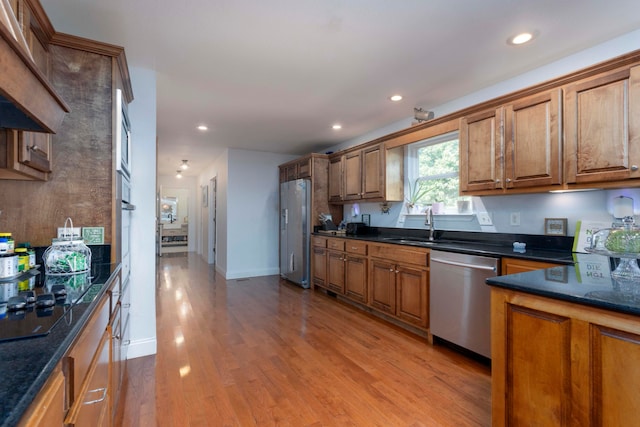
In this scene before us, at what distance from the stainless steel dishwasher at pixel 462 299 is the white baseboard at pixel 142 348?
2.40 m

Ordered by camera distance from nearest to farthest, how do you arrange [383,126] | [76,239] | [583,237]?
[76,239], [583,237], [383,126]

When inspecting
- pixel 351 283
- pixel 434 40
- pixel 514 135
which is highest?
pixel 434 40

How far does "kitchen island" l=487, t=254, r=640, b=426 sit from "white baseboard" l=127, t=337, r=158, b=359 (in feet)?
8.13

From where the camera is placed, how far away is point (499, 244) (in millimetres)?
2846

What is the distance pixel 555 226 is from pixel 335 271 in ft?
8.29

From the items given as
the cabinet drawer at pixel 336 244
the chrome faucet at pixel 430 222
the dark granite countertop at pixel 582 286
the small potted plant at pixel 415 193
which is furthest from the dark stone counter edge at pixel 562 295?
the cabinet drawer at pixel 336 244

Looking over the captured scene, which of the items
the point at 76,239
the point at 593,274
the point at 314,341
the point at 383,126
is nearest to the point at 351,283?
the point at 314,341

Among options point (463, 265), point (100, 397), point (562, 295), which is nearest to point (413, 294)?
point (463, 265)

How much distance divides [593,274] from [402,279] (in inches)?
68.1

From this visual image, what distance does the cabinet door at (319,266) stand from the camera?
4508 mm

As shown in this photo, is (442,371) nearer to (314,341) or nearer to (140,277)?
(314,341)

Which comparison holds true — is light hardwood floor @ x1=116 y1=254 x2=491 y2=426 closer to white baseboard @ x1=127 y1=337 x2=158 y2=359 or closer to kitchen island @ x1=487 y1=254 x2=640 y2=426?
white baseboard @ x1=127 y1=337 x2=158 y2=359

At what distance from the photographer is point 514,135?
2.43 metres

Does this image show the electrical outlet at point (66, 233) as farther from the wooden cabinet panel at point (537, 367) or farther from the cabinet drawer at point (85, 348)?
the wooden cabinet panel at point (537, 367)
